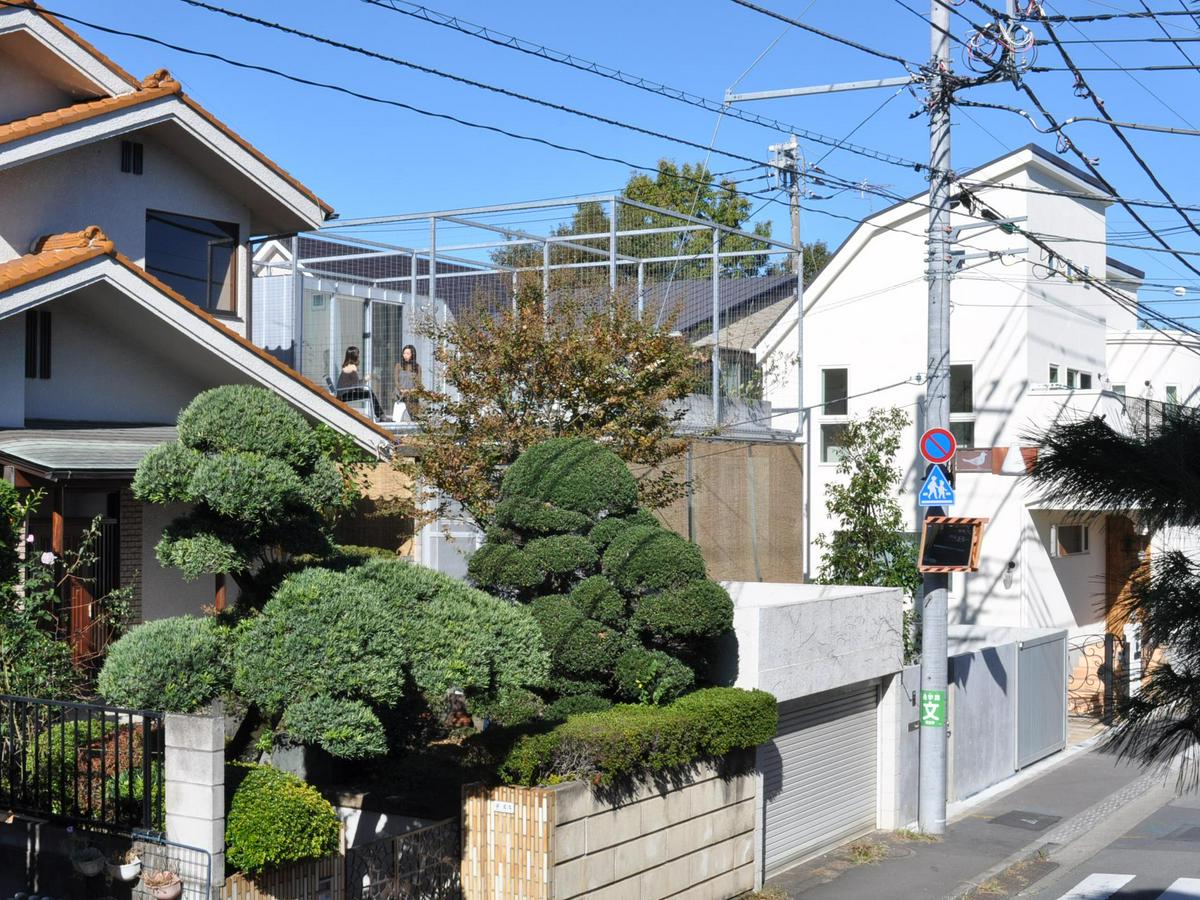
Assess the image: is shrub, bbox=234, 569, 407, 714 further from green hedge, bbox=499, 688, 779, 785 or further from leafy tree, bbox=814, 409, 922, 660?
leafy tree, bbox=814, 409, 922, 660

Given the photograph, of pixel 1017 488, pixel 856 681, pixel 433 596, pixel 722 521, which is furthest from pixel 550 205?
pixel 1017 488

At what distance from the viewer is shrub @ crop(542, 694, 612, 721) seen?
39.3 ft

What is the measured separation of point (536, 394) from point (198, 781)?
7.27m

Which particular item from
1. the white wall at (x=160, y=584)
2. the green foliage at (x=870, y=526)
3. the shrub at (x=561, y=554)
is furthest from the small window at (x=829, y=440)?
the shrub at (x=561, y=554)

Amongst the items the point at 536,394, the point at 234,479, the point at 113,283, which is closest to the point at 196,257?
the point at 113,283

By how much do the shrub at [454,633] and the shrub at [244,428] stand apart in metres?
1.02

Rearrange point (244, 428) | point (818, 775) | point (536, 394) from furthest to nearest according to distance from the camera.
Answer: point (818, 775) → point (536, 394) → point (244, 428)

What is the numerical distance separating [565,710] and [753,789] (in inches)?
110

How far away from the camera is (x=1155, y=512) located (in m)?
6.89

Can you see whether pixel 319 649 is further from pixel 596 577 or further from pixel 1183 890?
pixel 1183 890

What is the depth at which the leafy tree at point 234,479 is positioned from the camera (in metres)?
8.79

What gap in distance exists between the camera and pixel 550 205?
1850cm

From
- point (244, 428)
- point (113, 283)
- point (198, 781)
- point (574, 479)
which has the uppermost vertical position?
point (113, 283)

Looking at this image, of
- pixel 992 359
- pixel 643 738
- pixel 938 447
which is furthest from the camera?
pixel 992 359
